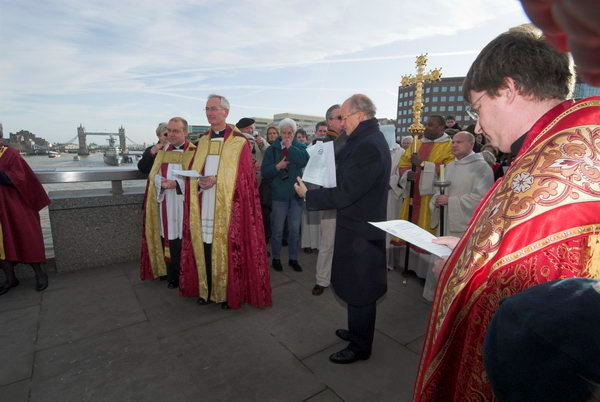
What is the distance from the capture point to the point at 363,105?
2.62 metres

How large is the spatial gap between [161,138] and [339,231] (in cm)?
318

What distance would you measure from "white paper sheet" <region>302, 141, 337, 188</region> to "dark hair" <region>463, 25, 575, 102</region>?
1.72 metres

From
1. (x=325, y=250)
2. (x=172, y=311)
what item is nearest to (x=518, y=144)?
(x=325, y=250)

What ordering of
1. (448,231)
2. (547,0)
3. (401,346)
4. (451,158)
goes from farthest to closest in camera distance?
(451,158)
(448,231)
(401,346)
(547,0)

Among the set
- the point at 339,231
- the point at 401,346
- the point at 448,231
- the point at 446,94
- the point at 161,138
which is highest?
the point at 446,94

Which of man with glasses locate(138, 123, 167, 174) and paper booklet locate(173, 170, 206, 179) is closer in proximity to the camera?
paper booklet locate(173, 170, 206, 179)

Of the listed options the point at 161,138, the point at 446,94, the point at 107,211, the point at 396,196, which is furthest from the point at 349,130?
the point at 446,94

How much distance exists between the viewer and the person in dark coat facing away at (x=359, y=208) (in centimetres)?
253

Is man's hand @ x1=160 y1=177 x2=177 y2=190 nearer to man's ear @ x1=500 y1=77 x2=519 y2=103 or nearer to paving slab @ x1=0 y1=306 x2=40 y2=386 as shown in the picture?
paving slab @ x1=0 y1=306 x2=40 y2=386

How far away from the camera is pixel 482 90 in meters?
1.15

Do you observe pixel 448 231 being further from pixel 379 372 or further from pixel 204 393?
pixel 204 393

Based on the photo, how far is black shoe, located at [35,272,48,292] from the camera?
13.6ft

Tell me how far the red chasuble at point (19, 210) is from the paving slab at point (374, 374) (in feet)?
12.1

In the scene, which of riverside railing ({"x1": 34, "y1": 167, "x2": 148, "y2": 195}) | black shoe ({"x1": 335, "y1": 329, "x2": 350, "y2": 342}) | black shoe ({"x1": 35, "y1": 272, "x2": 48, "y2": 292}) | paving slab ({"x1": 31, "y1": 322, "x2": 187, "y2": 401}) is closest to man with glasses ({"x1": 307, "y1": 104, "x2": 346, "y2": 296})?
black shoe ({"x1": 335, "y1": 329, "x2": 350, "y2": 342})
